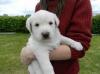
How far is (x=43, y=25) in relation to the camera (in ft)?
8.70

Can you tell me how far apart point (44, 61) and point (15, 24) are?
18572mm

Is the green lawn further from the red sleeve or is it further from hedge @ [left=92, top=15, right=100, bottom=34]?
the red sleeve

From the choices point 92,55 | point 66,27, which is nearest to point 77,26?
point 66,27

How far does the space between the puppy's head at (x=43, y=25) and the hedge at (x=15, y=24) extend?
59.8 ft

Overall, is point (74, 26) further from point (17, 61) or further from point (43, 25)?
point (17, 61)

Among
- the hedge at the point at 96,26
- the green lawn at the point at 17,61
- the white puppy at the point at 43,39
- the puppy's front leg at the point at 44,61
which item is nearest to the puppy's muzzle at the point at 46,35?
the white puppy at the point at 43,39

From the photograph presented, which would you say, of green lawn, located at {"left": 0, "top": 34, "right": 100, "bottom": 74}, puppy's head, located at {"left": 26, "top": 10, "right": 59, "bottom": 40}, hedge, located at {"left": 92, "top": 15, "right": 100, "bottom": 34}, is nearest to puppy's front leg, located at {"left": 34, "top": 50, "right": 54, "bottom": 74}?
puppy's head, located at {"left": 26, "top": 10, "right": 59, "bottom": 40}

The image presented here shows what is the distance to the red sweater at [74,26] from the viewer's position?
9.59 feet

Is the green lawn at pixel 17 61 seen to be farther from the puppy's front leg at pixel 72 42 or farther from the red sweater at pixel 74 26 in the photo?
the puppy's front leg at pixel 72 42

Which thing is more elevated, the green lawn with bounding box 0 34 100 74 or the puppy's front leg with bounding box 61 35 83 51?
the puppy's front leg with bounding box 61 35 83 51

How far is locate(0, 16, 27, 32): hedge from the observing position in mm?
21109

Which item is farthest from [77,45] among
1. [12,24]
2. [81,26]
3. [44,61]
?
[12,24]

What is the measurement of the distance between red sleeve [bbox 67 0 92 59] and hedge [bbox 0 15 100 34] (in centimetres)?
1796

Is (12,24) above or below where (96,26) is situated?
below
